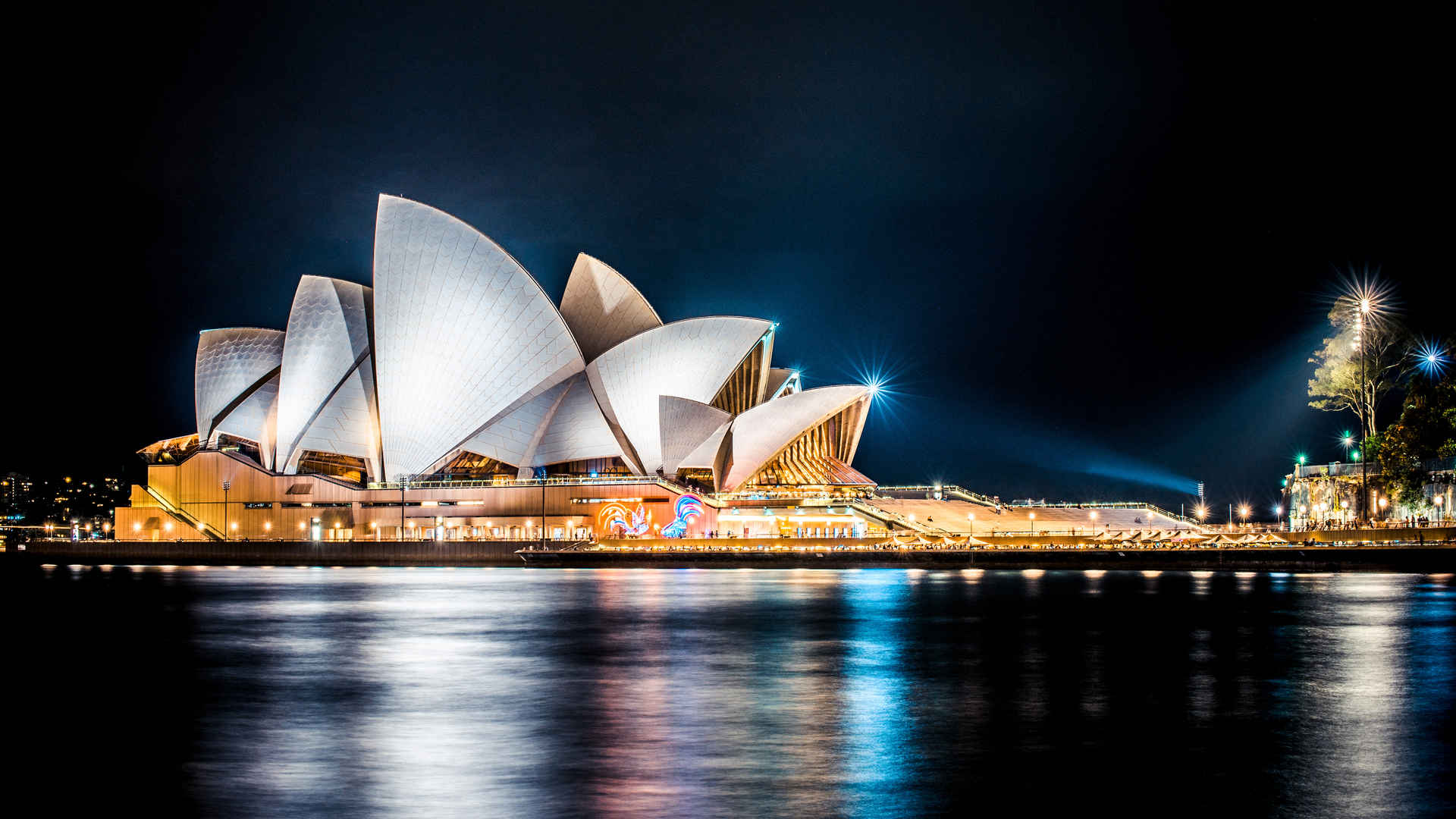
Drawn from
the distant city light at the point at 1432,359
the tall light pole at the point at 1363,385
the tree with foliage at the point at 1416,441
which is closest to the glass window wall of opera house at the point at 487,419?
the tall light pole at the point at 1363,385

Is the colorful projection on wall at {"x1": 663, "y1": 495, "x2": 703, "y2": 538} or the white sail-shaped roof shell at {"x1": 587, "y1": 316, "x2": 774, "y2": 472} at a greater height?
the white sail-shaped roof shell at {"x1": 587, "y1": 316, "x2": 774, "y2": 472}

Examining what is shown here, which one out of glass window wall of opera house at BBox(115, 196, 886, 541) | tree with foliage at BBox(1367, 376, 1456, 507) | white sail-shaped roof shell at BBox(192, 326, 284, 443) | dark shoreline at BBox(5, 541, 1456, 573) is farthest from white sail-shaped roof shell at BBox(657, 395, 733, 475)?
tree with foliage at BBox(1367, 376, 1456, 507)

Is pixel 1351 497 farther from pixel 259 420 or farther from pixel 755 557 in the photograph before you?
pixel 259 420

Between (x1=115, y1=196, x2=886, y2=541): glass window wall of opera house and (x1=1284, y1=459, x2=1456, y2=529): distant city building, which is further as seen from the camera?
(x1=115, y1=196, x2=886, y2=541): glass window wall of opera house

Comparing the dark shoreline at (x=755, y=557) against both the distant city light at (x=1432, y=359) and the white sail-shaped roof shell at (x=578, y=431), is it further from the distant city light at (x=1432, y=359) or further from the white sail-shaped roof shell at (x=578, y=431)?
the distant city light at (x=1432, y=359)

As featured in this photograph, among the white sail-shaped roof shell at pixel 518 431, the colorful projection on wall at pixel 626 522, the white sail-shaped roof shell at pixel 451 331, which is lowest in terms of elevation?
the colorful projection on wall at pixel 626 522

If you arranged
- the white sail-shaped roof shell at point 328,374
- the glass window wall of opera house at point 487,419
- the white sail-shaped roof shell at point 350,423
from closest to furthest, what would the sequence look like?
1. the glass window wall of opera house at point 487,419
2. the white sail-shaped roof shell at point 328,374
3. the white sail-shaped roof shell at point 350,423

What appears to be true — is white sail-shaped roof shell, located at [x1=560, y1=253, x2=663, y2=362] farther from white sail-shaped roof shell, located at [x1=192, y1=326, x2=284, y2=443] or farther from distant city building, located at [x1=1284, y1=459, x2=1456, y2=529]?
distant city building, located at [x1=1284, y1=459, x2=1456, y2=529]
